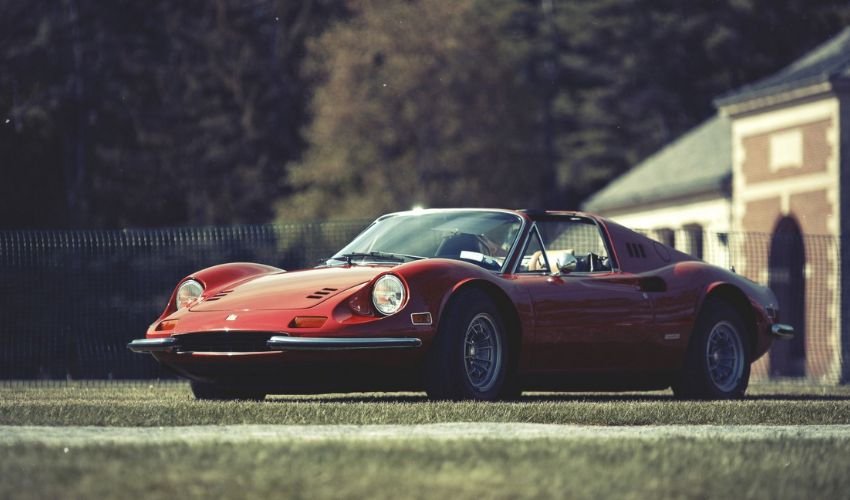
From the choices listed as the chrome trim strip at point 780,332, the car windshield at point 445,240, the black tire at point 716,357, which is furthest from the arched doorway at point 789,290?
the car windshield at point 445,240

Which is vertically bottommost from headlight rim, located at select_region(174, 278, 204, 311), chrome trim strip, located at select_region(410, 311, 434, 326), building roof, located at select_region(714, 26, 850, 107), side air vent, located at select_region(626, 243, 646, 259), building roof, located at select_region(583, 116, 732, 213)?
chrome trim strip, located at select_region(410, 311, 434, 326)

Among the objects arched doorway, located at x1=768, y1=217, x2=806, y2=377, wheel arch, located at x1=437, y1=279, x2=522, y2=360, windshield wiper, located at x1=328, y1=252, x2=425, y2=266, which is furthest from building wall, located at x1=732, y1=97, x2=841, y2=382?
wheel arch, located at x1=437, y1=279, x2=522, y2=360

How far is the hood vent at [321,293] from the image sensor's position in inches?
440

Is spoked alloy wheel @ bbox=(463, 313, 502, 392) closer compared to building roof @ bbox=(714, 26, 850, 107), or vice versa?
spoked alloy wheel @ bbox=(463, 313, 502, 392)

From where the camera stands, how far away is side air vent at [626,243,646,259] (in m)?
13.1

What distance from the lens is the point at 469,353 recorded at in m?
11.4

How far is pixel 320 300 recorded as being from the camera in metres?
11.1

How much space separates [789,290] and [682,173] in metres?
12.2

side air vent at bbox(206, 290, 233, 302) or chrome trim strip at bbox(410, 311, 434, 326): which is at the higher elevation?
side air vent at bbox(206, 290, 233, 302)

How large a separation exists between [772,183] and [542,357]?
89.0 feet

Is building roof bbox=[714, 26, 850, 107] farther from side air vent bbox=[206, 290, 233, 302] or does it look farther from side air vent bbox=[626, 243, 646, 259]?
side air vent bbox=[206, 290, 233, 302]

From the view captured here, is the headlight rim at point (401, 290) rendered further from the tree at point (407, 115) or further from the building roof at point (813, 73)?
the tree at point (407, 115)

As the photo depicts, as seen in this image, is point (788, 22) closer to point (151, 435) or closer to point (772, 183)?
point (772, 183)

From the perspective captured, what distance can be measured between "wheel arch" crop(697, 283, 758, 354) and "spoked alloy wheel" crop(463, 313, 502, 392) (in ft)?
7.89
